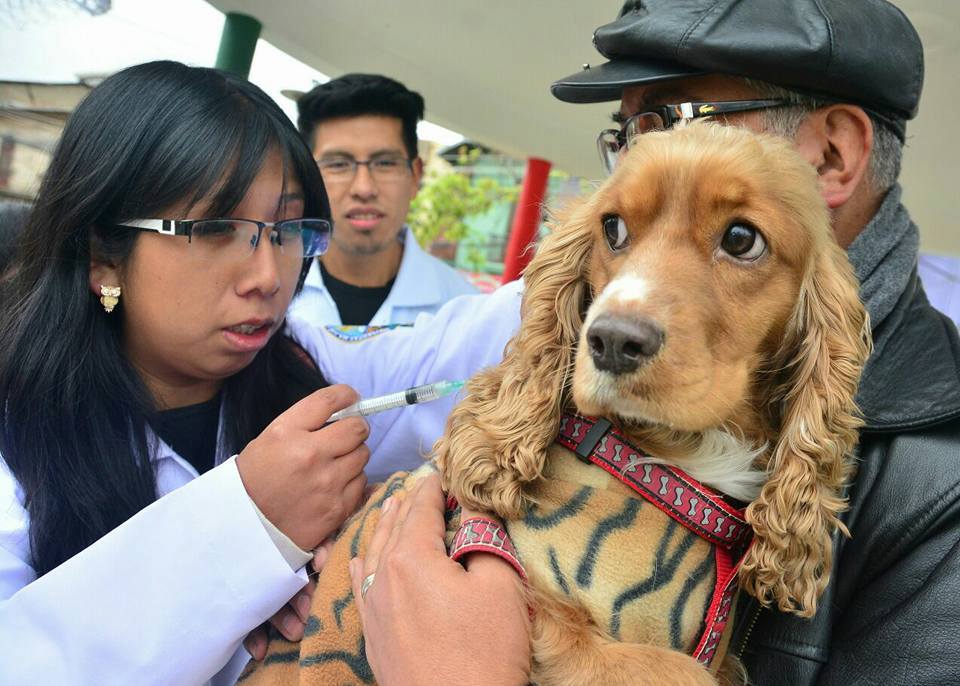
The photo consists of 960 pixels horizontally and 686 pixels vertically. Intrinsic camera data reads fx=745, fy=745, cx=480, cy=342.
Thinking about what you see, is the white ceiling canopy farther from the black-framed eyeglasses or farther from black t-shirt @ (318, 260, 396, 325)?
the black-framed eyeglasses

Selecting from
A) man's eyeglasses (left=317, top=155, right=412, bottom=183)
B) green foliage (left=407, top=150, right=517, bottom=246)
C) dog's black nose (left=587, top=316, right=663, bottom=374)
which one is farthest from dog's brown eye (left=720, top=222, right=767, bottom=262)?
green foliage (left=407, top=150, right=517, bottom=246)

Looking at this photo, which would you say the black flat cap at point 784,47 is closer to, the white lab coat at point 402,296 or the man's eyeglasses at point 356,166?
the white lab coat at point 402,296

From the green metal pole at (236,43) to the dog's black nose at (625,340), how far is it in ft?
10.9

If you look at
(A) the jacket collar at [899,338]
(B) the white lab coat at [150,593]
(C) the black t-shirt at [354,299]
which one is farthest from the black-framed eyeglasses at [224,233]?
(C) the black t-shirt at [354,299]

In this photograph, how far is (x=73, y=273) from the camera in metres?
2.09

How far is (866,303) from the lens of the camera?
182 centimetres

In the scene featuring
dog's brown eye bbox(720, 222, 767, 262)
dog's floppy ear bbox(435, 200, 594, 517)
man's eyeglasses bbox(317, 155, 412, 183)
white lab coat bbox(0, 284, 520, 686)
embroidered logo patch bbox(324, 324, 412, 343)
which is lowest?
white lab coat bbox(0, 284, 520, 686)

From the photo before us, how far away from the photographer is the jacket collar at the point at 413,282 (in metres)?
4.59

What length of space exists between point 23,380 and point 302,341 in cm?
95

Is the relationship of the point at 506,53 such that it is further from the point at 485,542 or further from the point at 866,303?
the point at 485,542

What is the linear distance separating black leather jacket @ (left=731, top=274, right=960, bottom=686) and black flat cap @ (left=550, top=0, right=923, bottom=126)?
630mm

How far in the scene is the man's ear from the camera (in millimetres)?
1861

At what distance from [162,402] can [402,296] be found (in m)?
2.42

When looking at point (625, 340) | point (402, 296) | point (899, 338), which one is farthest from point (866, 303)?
point (402, 296)
